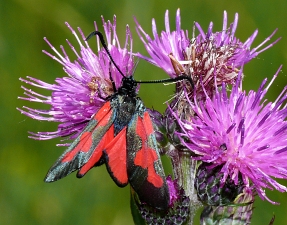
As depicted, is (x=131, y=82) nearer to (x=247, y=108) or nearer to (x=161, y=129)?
(x=161, y=129)

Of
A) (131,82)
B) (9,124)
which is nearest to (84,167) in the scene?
(131,82)

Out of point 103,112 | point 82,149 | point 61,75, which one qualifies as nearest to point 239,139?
point 103,112

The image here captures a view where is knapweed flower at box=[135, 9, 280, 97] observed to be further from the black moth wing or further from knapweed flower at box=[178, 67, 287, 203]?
the black moth wing

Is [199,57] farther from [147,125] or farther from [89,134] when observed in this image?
[89,134]

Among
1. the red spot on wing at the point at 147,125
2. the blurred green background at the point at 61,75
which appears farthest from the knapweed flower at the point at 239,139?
the blurred green background at the point at 61,75

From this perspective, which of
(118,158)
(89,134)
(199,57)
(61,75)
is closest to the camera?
(118,158)

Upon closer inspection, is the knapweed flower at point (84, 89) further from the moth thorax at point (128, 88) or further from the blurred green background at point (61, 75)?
the blurred green background at point (61, 75)

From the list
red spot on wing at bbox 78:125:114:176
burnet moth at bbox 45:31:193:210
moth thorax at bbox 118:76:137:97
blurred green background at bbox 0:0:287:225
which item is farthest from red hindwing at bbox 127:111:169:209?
blurred green background at bbox 0:0:287:225
